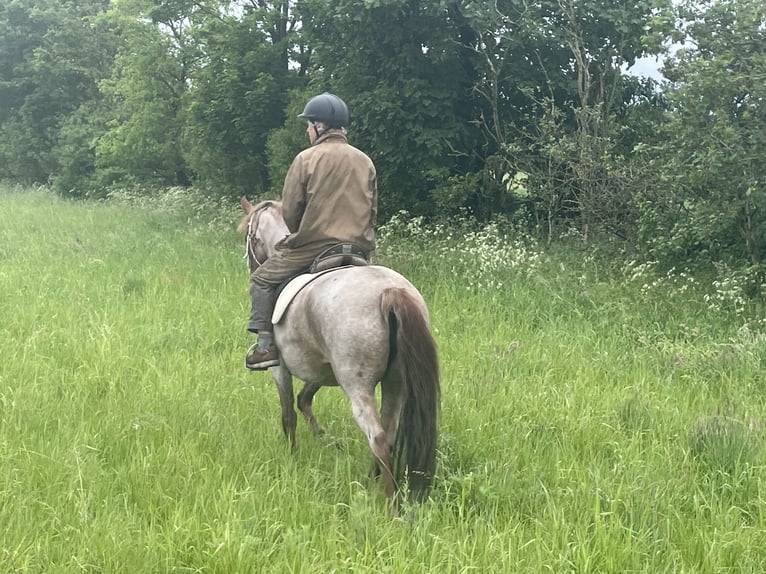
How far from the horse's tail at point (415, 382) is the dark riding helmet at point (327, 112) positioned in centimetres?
140

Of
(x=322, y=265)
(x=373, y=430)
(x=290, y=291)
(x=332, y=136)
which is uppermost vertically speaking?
(x=332, y=136)

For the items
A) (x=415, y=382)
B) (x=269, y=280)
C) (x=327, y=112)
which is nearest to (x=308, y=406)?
(x=269, y=280)

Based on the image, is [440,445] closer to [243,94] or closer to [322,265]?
[322,265]

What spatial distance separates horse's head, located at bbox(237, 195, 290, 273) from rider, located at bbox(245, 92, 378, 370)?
408 mm

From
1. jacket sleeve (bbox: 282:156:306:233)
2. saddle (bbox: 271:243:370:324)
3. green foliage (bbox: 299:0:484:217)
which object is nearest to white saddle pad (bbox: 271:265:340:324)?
saddle (bbox: 271:243:370:324)

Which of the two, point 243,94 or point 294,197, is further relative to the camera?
point 243,94

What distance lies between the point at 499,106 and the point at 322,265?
980 cm

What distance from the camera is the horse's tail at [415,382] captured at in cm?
352

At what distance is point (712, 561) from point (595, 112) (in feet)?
26.7

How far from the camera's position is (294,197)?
431 cm

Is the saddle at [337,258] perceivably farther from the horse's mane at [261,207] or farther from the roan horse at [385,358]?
the horse's mane at [261,207]

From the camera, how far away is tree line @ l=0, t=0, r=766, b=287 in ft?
23.8

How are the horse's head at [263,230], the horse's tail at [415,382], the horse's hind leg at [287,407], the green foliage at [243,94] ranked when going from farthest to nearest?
the green foliage at [243,94] < the horse's head at [263,230] < the horse's hind leg at [287,407] < the horse's tail at [415,382]

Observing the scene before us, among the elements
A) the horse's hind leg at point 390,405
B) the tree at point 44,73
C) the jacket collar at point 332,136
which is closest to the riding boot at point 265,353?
the horse's hind leg at point 390,405
